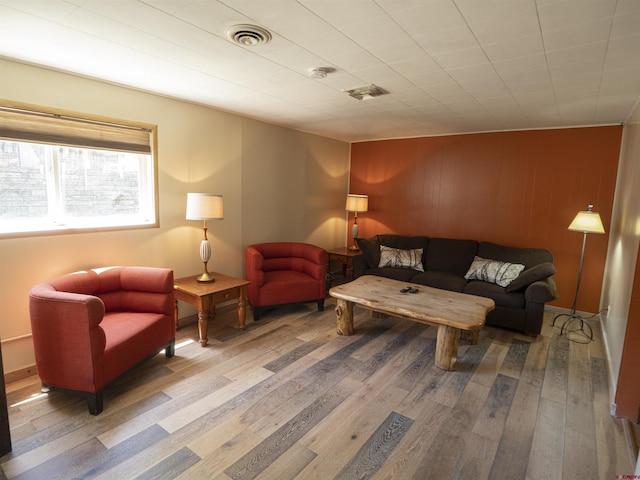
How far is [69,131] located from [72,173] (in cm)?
Answer: 34

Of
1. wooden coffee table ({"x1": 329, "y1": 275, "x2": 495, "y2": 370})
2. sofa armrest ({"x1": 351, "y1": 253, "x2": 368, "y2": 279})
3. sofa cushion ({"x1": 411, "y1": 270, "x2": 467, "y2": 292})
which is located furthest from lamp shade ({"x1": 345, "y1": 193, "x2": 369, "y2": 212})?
wooden coffee table ({"x1": 329, "y1": 275, "x2": 495, "y2": 370})

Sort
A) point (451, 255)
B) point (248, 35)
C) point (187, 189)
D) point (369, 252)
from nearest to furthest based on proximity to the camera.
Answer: point (248, 35) → point (187, 189) → point (451, 255) → point (369, 252)

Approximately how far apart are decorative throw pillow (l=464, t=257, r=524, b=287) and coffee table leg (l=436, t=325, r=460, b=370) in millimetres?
1447

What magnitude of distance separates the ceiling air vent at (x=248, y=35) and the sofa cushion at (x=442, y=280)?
10.5 ft

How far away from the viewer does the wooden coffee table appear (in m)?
2.76

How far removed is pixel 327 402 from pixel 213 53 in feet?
8.15

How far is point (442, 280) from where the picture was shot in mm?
4066

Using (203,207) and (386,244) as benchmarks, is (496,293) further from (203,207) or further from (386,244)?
(203,207)

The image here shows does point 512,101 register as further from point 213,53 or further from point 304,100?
point 213,53

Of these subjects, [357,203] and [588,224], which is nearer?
[588,224]

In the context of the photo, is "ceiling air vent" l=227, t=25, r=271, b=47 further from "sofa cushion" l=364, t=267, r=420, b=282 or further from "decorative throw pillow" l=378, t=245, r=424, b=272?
"decorative throw pillow" l=378, t=245, r=424, b=272

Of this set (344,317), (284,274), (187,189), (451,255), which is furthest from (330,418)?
(451,255)

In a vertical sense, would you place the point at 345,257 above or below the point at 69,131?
below

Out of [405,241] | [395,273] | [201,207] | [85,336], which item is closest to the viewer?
[85,336]
